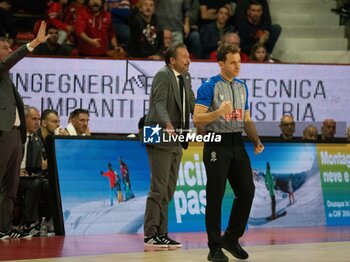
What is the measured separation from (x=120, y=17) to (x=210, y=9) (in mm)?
1796

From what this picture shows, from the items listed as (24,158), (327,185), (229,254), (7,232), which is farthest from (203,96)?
(327,185)

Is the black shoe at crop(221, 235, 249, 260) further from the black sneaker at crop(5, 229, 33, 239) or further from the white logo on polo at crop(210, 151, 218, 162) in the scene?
the black sneaker at crop(5, 229, 33, 239)

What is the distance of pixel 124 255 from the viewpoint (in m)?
10.9

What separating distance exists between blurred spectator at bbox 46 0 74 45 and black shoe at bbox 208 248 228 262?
8.35m

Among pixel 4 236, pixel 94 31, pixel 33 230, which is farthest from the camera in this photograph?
pixel 94 31

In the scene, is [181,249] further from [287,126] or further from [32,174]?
[287,126]

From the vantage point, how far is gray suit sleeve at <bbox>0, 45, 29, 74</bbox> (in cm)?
1181

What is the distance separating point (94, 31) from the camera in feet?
59.5

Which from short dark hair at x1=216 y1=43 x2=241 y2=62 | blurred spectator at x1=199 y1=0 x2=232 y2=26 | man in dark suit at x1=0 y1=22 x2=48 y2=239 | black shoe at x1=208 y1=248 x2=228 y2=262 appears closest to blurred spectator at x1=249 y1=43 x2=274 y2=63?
blurred spectator at x1=199 y1=0 x2=232 y2=26

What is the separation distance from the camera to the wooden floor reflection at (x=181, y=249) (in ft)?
34.9

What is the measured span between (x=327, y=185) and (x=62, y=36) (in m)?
5.52

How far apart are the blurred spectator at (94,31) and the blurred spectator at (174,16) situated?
121cm

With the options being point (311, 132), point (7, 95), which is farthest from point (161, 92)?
point (311, 132)

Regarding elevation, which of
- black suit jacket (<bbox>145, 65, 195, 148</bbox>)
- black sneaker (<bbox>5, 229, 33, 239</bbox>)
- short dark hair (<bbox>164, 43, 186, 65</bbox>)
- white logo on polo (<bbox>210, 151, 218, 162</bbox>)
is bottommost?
black sneaker (<bbox>5, 229, 33, 239</bbox>)
